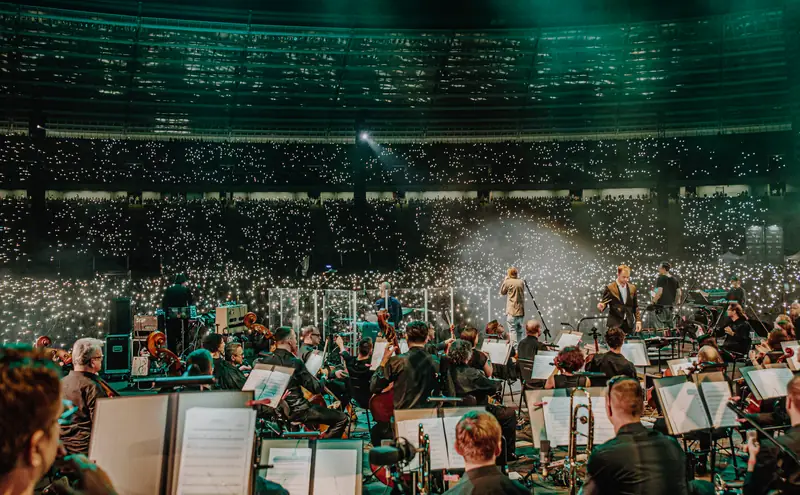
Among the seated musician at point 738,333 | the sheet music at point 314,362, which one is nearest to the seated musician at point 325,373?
the sheet music at point 314,362

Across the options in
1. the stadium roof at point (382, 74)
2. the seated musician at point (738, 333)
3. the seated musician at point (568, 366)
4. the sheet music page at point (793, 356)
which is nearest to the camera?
the seated musician at point (568, 366)

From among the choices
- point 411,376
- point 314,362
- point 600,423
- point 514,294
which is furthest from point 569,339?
point 314,362

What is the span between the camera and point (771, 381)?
208 inches

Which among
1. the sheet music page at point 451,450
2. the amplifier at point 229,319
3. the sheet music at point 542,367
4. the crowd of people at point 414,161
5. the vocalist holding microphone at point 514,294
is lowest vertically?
the sheet music page at point 451,450

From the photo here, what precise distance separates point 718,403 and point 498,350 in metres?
3.25

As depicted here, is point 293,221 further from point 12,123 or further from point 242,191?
point 12,123

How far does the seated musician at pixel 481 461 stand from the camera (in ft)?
8.52

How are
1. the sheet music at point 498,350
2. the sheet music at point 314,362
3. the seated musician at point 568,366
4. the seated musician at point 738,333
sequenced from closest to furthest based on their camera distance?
the seated musician at point 568,366 < the sheet music at point 314,362 < the sheet music at point 498,350 < the seated musician at point 738,333

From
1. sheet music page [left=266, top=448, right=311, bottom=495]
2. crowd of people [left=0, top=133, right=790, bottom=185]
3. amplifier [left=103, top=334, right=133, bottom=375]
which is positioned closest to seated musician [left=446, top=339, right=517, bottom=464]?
sheet music page [left=266, top=448, right=311, bottom=495]

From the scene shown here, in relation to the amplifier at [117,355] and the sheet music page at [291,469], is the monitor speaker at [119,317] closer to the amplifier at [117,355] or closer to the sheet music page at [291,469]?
the amplifier at [117,355]

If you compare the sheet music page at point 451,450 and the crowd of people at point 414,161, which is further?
the crowd of people at point 414,161

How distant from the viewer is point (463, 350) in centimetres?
574

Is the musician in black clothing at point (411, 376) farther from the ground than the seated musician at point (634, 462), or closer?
farther from the ground

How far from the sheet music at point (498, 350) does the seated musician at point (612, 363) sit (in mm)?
1690
